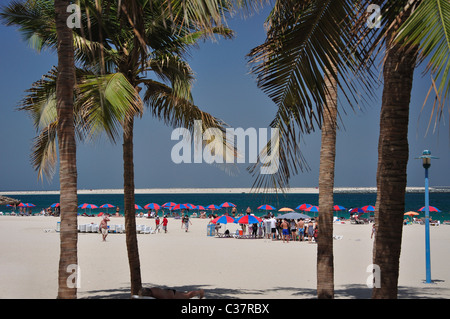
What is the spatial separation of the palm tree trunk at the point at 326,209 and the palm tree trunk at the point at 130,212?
11.1 feet

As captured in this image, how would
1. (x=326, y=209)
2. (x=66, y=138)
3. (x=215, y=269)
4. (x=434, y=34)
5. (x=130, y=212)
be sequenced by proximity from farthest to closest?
(x=215, y=269) < (x=130, y=212) < (x=326, y=209) < (x=66, y=138) < (x=434, y=34)

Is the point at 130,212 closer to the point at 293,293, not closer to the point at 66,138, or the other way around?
the point at 66,138

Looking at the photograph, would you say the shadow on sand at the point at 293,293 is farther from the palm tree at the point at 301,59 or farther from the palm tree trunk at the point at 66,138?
the palm tree at the point at 301,59

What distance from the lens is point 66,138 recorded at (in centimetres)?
571

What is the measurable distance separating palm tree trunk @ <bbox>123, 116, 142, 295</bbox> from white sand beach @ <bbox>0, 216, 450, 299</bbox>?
1.78 meters

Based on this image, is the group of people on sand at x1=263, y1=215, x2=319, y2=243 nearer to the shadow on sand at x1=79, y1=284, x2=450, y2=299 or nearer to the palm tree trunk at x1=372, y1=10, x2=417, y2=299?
the shadow on sand at x1=79, y1=284, x2=450, y2=299

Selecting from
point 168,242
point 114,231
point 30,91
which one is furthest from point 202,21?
point 114,231

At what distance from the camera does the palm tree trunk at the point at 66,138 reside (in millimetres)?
5641

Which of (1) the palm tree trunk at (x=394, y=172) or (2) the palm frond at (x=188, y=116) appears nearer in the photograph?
(1) the palm tree trunk at (x=394, y=172)

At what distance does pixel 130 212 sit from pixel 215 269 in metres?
6.85

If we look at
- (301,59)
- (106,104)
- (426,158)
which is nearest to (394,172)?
(301,59)

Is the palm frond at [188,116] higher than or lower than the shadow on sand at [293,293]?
higher

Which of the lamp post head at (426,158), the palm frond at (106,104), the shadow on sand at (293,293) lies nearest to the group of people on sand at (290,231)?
the lamp post head at (426,158)

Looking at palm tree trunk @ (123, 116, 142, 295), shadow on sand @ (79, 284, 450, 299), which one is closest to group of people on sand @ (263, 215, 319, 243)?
shadow on sand @ (79, 284, 450, 299)
